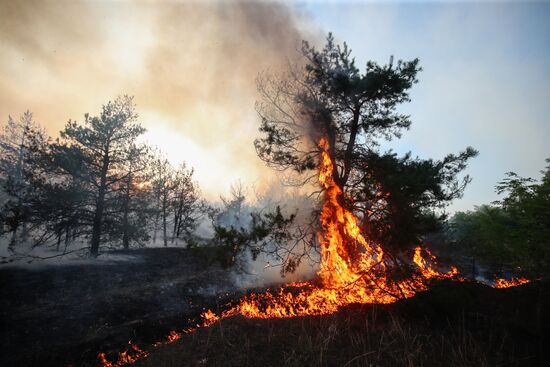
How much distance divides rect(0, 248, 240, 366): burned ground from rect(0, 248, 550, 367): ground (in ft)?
0.14

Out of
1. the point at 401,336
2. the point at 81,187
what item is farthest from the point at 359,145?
the point at 81,187

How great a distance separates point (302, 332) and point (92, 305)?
401 inches

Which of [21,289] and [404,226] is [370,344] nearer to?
[404,226]

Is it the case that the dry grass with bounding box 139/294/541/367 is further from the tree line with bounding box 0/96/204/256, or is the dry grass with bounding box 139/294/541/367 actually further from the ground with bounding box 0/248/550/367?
the tree line with bounding box 0/96/204/256

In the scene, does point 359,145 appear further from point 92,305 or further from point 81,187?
point 81,187

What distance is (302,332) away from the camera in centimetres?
600

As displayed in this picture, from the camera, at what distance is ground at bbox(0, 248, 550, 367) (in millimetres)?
4930

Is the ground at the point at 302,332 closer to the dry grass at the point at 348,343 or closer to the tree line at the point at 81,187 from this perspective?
the dry grass at the point at 348,343

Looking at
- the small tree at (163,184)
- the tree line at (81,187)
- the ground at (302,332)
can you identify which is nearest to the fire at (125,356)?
the ground at (302,332)

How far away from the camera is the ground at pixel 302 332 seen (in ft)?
16.2

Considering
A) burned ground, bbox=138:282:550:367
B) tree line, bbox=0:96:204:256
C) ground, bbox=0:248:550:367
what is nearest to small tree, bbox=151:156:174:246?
tree line, bbox=0:96:204:256

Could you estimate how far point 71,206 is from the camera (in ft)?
59.2

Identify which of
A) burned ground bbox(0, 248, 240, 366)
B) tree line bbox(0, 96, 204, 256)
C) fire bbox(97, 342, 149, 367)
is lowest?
fire bbox(97, 342, 149, 367)

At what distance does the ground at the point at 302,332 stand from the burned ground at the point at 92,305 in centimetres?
4
